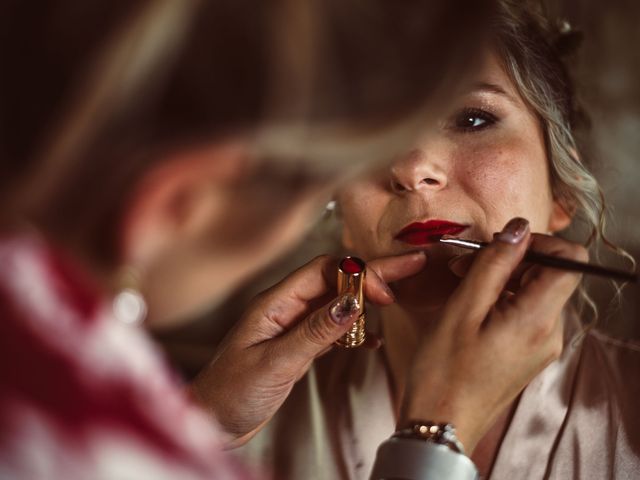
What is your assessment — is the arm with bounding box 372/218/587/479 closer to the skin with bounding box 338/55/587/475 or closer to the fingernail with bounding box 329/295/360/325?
the skin with bounding box 338/55/587/475

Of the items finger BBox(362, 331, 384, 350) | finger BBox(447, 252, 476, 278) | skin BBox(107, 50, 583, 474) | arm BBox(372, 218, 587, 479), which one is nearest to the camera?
skin BBox(107, 50, 583, 474)

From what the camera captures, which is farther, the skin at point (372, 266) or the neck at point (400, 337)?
the neck at point (400, 337)

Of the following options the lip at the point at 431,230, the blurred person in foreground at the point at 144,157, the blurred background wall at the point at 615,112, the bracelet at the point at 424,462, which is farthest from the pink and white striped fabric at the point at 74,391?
the blurred background wall at the point at 615,112

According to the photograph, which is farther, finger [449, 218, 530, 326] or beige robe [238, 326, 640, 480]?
beige robe [238, 326, 640, 480]

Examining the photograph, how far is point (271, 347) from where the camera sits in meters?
0.88

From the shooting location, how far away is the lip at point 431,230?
89 centimetres

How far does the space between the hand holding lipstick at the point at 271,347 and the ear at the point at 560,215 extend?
0.79 ft

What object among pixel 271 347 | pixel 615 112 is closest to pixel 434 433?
pixel 271 347

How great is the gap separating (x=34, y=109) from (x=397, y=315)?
0.64 metres

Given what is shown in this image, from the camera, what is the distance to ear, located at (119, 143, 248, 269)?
0.56 metres

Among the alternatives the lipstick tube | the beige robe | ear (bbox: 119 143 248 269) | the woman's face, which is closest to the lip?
the woman's face

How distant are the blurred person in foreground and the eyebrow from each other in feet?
1.24

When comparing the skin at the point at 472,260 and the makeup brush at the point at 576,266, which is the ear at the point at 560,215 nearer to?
the skin at the point at 472,260

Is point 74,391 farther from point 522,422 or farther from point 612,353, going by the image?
point 612,353
